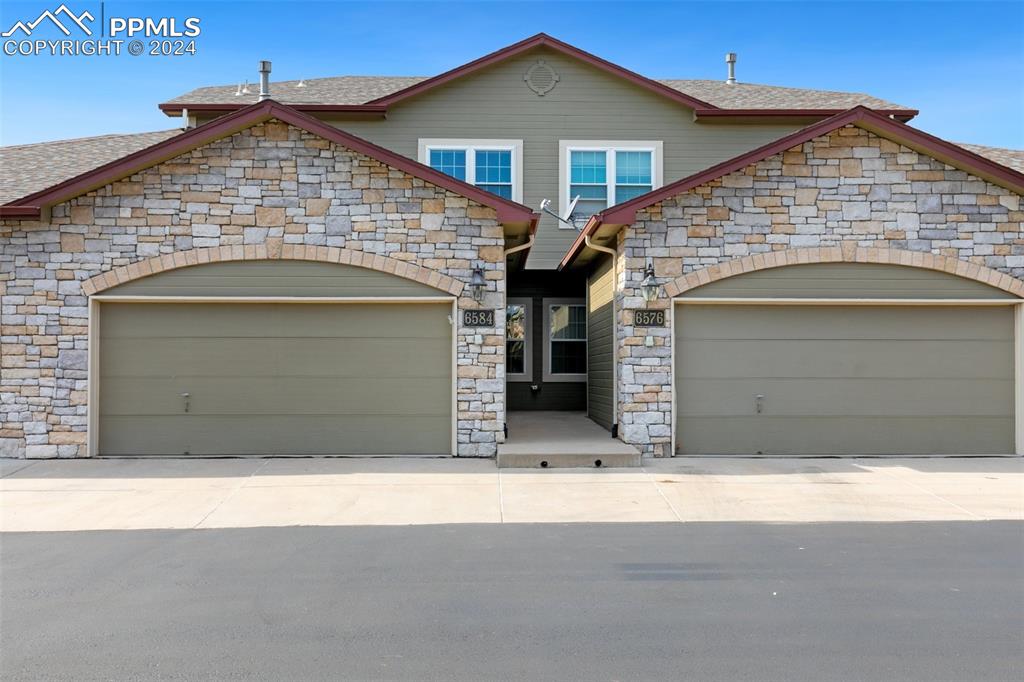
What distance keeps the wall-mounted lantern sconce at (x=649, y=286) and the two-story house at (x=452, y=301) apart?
0.19 feet

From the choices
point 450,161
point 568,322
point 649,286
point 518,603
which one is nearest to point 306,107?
point 450,161

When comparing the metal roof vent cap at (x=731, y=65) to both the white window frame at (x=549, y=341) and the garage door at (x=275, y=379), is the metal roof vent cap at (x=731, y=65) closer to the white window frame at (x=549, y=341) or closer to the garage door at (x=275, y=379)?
the white window frame at (x=549, y=341)

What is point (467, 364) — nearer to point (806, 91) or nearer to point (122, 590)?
point (122, 590)

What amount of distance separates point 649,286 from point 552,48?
23.5ft

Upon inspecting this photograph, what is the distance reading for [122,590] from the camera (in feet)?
18.0

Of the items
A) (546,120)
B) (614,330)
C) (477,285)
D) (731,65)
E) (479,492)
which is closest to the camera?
(479,492)

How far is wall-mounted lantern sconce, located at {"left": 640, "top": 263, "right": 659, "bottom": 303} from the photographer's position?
10.7 meters

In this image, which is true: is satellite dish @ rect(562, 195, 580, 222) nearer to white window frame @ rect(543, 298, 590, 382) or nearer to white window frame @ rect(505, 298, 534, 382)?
white window frame @ rect(543, 298, 590, 382)

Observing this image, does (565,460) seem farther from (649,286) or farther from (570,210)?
(570,210)

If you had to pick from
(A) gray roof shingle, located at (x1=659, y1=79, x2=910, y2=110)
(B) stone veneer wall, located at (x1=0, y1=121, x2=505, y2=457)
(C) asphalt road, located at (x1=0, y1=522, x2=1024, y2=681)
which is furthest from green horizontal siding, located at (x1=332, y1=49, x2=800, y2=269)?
(C) asphalt road, located at (x1=0, y1=522, x2=1024, y2=681)

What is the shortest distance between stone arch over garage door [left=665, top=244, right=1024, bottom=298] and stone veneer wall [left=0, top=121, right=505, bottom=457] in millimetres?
2813

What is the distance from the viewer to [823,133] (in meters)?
11.0

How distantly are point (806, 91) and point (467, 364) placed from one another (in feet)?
39.1

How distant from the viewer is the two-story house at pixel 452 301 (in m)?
10.7
